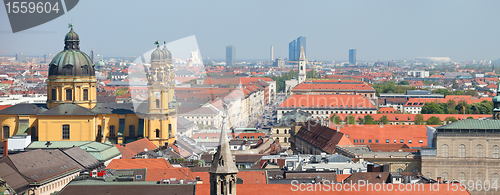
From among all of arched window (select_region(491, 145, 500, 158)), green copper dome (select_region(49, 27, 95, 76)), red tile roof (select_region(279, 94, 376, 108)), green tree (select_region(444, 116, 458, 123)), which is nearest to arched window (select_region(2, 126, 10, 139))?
green copper dome (select_region(49, 27, 95, 76))

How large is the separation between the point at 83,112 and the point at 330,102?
62422 millimetres

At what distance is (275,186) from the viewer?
35094mm

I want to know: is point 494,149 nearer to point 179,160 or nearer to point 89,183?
point 179,160

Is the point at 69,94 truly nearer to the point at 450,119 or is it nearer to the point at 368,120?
the point at 368,120

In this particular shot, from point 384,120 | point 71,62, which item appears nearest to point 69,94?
point 71,62

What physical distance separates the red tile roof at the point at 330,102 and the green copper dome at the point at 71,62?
53941 millimetres

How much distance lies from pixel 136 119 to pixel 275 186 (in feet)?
104

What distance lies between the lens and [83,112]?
61281mm

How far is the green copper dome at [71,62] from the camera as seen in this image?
61594 millimetres

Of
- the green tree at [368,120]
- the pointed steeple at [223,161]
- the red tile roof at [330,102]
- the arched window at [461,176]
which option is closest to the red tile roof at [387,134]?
the arched window at [461,176]

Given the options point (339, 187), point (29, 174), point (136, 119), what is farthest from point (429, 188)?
point (136, 119)

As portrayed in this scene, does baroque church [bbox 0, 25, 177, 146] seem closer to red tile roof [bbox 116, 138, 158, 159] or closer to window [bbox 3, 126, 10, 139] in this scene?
window [bbox 3, 126, 10, 139]

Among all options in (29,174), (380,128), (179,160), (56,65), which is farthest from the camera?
(380,128)

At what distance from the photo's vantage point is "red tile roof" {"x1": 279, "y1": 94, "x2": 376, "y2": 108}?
11344 cm
